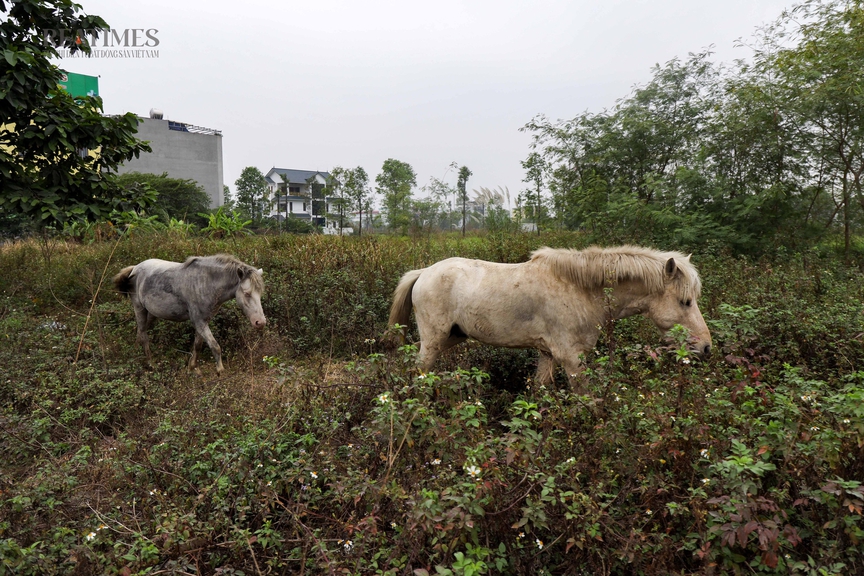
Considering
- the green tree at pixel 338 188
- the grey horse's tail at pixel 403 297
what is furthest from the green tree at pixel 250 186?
the grey horse's tail at pixel 403 297

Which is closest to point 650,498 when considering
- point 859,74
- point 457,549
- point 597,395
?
point 597,395

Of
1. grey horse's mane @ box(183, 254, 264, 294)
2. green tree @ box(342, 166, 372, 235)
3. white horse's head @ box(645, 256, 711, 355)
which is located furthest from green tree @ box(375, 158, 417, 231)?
white horse's head @ box(645, 256, 711, 355)

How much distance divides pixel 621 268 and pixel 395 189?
66.8 feet

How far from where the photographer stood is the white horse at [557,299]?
3.86m

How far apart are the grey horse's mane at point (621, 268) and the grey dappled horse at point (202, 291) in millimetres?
3519

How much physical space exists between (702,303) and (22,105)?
8.40 meters

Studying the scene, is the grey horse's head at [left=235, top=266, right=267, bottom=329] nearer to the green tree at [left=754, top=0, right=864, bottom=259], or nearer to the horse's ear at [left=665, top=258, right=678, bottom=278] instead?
the horse's ear at [left=665, top=258, right=678, bottom=278]

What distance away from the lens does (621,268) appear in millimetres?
3918

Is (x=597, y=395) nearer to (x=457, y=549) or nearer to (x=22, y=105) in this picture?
(x=457, y=549)

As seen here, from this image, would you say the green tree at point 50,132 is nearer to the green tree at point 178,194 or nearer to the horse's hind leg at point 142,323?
the horse's hind leg at point 142,323

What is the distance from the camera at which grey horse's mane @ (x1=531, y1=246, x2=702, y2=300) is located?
3.85 metres

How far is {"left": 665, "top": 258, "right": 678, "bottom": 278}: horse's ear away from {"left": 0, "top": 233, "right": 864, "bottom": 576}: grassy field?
0.71m

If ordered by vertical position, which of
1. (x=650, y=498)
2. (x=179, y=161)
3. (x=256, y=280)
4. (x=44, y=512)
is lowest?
(x=44, y=512)

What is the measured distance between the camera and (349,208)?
20234mm
